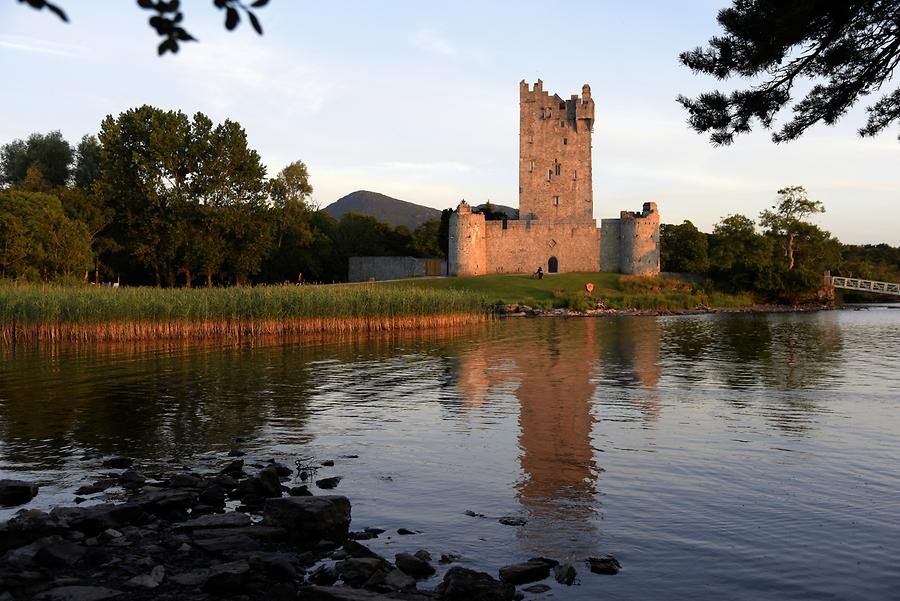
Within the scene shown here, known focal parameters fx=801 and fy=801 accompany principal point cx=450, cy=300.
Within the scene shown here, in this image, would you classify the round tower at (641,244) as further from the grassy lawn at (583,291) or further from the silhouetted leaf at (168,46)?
the silhouetted leaf at (168,46)

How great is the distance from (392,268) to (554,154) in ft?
63.8

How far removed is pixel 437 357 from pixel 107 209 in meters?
43.7

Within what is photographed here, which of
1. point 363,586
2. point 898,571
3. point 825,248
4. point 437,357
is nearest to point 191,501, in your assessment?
point 363,586

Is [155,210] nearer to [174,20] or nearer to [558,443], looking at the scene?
[558,443]

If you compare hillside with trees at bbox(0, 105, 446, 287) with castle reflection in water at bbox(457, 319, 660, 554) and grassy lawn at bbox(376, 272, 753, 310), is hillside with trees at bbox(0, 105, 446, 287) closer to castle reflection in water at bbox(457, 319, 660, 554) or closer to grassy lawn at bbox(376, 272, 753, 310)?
grassy lawn at bbox(376, 272, 753, 310)

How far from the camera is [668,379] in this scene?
2222 centimetres

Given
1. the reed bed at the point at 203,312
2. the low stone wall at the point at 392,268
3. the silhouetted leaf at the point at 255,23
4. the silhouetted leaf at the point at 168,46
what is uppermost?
the low stone wall at the point at 392,268

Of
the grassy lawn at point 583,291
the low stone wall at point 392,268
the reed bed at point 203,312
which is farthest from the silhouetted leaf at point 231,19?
the low stone wall at point 392,268

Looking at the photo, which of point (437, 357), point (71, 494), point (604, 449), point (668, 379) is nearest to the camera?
point (71, 494)

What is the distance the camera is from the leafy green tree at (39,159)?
7350 centimetres

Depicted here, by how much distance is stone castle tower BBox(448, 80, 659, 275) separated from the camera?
74375mm

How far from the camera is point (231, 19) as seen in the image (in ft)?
12.1

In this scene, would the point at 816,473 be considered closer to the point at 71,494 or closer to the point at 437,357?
the point at 71,494

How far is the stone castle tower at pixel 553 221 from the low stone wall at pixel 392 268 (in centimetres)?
296
